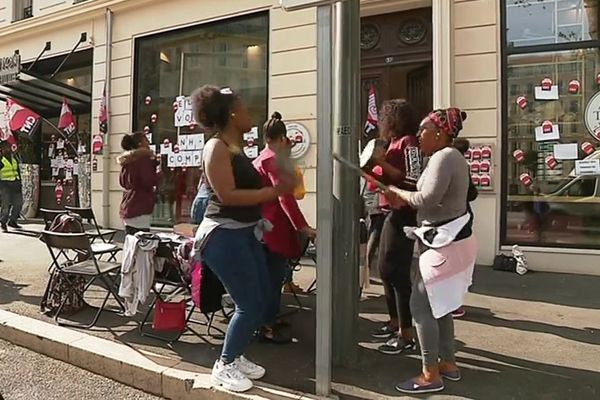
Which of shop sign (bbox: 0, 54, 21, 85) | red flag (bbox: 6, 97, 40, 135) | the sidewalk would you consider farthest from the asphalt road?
red flag (bbox: 6, 97, 40, 135)

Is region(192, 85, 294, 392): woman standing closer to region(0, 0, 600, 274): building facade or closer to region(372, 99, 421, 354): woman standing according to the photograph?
region(372, 99, 421, 354): woman standing

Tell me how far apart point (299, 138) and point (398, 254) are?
193 inches

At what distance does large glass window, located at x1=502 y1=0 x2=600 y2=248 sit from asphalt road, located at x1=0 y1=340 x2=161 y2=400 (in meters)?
Result: 5.49

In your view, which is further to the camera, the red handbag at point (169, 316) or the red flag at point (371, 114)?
A: the red flag at point (371, 114)

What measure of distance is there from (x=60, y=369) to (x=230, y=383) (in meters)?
1.56

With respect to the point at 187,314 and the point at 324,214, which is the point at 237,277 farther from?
the point at 187,314

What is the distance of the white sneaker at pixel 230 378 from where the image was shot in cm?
328

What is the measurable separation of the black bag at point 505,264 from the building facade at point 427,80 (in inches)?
9.1

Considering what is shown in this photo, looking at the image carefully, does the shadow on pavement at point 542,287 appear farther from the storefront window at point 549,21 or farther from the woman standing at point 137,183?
the woman standing at point 137,183

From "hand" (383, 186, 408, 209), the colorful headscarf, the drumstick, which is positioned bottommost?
"hand" (383, 186, 408, 209)

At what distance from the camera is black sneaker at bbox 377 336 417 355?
4.00 m

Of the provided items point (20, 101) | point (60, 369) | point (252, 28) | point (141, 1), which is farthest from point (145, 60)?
point (60, 369)

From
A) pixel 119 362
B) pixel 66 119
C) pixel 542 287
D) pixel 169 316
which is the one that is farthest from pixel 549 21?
pixel 66 119

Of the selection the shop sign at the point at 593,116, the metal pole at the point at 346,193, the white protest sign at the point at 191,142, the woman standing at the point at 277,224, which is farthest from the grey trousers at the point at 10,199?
the shop sign at the point at 593,116
